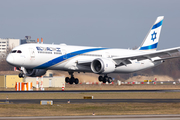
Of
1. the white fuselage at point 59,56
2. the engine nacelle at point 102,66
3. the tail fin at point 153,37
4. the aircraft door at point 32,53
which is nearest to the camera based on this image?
A: the white fuselage at point 59,56

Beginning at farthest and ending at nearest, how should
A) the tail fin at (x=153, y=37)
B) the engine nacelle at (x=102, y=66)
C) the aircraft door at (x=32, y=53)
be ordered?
the tail fin at (x=153, y=37)
the engine nacelle at (x=102, y=66)
the aircraft door at (x=32, y=53)

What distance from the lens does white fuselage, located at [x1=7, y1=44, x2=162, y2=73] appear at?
45812 millimetres

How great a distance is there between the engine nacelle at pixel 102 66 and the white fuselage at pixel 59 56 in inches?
46.7

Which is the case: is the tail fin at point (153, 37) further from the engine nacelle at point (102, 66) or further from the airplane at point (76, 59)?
the engine nacelle at point (102, 66)

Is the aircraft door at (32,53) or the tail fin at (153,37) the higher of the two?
the tail fin at (153,37)

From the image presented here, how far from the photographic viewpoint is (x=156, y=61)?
59.8m

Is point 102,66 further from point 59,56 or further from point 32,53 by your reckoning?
point 32,53

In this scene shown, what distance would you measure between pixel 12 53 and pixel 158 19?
1180 inches

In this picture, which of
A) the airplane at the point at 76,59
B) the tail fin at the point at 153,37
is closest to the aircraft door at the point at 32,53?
the airplane at the point at 76,59

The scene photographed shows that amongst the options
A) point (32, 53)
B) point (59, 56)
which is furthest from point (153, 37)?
point (32, 53)

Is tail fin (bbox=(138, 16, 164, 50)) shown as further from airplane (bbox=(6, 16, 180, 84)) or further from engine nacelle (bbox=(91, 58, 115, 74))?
engine nacelle (bbox=(91, 58, 115, 74))

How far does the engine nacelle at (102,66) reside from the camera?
50.0m

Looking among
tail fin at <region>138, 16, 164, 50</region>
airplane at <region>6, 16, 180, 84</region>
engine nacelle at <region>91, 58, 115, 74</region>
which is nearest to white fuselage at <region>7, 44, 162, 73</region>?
airplane at <region>6, 16, 180, 84</region>

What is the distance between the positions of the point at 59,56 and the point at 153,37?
2184 centimetres
